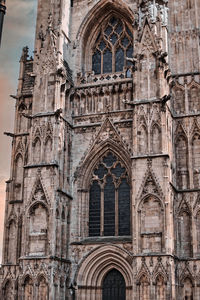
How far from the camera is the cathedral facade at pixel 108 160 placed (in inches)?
721

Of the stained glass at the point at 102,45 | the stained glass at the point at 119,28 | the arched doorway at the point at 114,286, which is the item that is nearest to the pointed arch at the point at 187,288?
the arched doorway at the point at 114,286

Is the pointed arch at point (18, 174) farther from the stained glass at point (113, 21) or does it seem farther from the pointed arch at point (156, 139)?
the stained glass at point (113, 21)

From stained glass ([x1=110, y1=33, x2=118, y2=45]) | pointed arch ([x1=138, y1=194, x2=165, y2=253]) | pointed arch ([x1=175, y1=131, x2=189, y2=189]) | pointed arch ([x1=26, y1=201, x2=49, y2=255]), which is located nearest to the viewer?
pointed arch ([x1=138, y1=194, x2=165, y2=253])

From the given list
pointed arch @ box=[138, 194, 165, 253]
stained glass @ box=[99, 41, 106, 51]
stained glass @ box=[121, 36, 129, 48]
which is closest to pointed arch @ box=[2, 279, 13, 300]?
pointed arch @ box=[138, 194, 165, 253]

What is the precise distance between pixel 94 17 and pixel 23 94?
518cm

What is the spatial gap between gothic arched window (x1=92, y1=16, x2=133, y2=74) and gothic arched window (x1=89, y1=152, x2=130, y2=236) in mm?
4627

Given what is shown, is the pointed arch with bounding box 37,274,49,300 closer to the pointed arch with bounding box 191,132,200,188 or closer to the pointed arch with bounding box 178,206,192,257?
the pointed arch with bounding box 178,206,192,257

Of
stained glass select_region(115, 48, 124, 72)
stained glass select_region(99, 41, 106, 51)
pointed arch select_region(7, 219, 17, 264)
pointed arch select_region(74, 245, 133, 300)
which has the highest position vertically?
stained glass select_region(99, 41, 106, 51)

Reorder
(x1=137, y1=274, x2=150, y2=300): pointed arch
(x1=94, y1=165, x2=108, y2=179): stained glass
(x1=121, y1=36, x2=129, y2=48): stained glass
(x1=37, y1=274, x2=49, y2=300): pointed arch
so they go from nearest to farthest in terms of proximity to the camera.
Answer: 1. (x1=137, y1=274, x2=150, y2=300): pointed arch
2. (x1=37, y1=274, x2=49, y2=300): pointed arch
3. (x1=94, y1=165, x2=108, y2=179): stained glass
4. (x1=121, y1=36, x2=129, y2=48): stained glass

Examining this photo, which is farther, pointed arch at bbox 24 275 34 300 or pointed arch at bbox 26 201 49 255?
pointed arch at bbox 26 201 49 255

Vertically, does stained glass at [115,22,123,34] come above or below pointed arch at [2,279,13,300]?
above

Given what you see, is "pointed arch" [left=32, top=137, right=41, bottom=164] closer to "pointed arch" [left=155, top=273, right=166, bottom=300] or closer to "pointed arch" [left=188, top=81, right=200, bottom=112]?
"pointed arch" [left=188, top=81, right=200, bottom=112]

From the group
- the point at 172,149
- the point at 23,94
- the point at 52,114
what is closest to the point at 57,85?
the point at 52,114

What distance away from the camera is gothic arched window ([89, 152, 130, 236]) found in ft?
66.2
